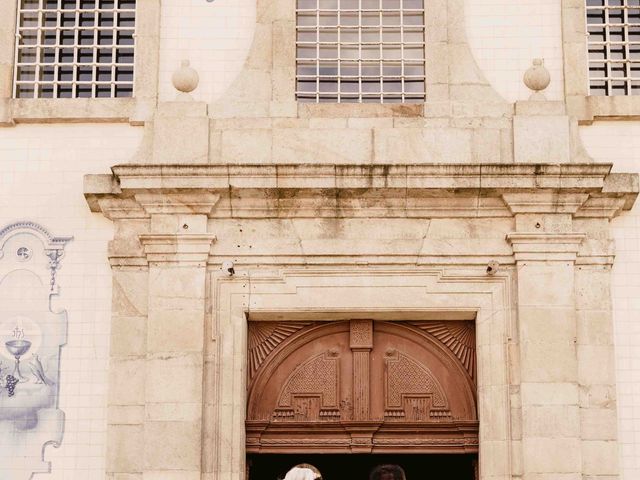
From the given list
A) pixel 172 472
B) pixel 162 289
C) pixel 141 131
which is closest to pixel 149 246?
pixel 162 289

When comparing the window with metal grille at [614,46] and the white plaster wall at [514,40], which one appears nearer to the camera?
the white plaster wall at [514,40]

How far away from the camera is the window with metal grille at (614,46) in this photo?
42.7ft

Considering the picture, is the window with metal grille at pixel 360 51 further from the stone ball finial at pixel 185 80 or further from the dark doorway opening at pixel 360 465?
the dark doorway opening at pixel 360 465

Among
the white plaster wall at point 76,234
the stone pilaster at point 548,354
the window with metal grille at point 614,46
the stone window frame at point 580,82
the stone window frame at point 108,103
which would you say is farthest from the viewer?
the window with metal grille at point 614,46

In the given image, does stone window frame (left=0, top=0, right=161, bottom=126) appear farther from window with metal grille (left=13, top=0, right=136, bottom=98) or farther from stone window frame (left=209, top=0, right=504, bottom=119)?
stone window frame (left=209, top=0, right=504, bottom=119)

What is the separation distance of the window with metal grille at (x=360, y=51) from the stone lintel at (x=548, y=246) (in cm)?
183

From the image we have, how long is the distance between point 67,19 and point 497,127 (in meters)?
4.36

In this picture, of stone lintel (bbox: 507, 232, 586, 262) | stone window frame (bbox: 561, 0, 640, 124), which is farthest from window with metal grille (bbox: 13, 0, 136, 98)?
stone window frame (bbox: 561, 0, 640, 124)

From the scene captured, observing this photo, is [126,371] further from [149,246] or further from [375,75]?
[375,75]

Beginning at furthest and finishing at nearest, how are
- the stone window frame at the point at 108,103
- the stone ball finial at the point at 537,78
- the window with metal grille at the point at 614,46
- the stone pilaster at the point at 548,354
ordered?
the window with metal grille at the point at 614,46, the stone window frame at the point at 108,103, the stone ball finial at the point at 537,78, the stone pilaster at the point at 548,354

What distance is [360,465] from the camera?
14391 millimetres

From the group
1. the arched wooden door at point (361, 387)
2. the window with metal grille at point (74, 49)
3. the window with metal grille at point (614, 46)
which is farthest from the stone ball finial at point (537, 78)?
the window with metal grille at point (74, 49)

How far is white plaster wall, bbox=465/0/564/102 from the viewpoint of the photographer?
12.8m

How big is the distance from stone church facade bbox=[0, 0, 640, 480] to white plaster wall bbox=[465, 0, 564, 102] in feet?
0.09
